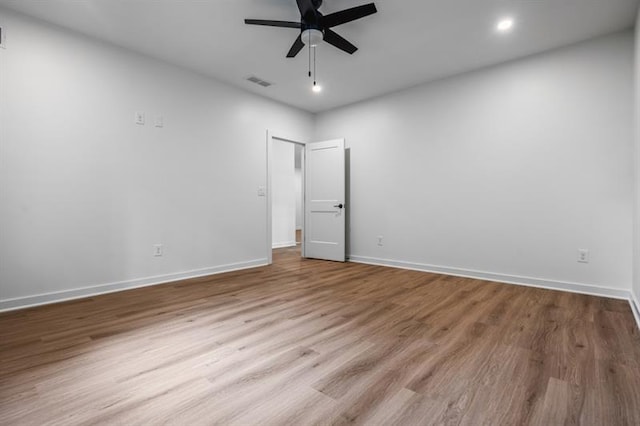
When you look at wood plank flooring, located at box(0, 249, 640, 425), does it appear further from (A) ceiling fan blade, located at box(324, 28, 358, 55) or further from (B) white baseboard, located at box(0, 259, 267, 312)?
(A) ceiling fan blade, located at box(324, 28, 358, 55)

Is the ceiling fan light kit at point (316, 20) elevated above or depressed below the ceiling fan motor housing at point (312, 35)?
above

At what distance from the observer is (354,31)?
3082 mm

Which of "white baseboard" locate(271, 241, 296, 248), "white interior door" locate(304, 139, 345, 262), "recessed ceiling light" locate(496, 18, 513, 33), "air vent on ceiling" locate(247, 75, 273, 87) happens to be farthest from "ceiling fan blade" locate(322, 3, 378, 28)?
"white baseboard" locate(271, 241, 296, 248)

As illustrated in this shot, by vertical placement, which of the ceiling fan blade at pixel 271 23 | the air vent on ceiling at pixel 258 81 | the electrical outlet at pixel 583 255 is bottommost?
the electrical outlet at pixel 583 255

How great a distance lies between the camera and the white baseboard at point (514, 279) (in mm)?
3128

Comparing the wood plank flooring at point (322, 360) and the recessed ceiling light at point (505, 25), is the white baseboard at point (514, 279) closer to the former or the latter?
the wood plank flooring at point (322, 360)

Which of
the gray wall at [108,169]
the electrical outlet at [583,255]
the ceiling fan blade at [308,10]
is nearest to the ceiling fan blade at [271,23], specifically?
the ceiling fan blade at [308,10]

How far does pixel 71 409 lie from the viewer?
53.2 inches

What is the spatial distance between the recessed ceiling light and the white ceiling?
76 millimetres

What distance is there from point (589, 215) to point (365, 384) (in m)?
3.29

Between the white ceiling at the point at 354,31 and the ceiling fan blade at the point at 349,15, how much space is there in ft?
0.70

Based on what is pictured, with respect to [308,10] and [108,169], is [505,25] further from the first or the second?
[108,169]

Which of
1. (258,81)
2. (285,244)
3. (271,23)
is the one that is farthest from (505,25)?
(285,244)

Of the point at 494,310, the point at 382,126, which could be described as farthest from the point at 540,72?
the point at 494,310
